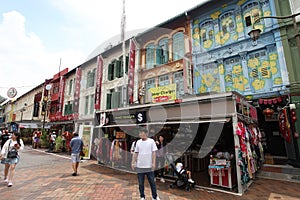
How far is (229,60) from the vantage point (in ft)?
32.0

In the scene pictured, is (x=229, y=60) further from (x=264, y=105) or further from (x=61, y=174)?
(x=61, y=174)

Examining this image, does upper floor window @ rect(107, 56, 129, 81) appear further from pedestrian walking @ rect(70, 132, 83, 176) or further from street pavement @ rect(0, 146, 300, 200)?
street pavement @ rect(0, 146, 300, 200)

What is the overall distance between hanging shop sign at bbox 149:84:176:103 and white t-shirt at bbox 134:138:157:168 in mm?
5616

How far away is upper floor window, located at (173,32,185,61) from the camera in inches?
454

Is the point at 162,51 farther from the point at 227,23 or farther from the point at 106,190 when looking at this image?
the point at 106,190

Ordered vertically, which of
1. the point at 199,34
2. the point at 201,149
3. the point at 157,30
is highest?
the point at 157,30

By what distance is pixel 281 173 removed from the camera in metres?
6.43

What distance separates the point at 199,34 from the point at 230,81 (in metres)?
3.73

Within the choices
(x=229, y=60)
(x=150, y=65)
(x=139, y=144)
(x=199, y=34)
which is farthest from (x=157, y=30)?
(x=139, y=144)

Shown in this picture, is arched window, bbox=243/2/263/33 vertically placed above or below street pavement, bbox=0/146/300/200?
above

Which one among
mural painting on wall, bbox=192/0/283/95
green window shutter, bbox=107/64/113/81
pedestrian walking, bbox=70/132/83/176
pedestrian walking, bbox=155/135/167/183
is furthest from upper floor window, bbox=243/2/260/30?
green window shutter, bbox=107/64/113/81

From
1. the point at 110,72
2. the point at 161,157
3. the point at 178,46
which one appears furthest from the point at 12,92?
the point at 161,157

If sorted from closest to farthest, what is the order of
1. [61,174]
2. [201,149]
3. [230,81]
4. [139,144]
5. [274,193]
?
[139,144] < [274,193] < [61,174] < [201,149] < [230,81]

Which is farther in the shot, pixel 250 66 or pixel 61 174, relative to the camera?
pixel 250 66
